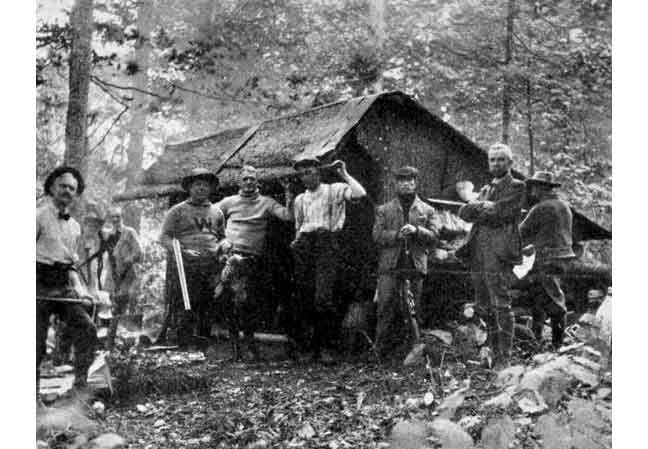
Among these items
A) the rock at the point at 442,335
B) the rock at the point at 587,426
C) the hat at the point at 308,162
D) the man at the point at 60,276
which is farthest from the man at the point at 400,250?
the man at the point at 60,276

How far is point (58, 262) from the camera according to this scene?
419cm

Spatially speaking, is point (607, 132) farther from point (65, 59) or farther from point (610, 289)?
point (65, 59)

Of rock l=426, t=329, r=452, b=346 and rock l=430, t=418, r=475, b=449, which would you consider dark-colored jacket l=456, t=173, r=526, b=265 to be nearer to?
rock l=426, t=329, r=452, b=346

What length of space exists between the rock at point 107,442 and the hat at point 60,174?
1476mm

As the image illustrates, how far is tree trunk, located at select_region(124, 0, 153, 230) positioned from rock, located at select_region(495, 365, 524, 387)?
102 inches

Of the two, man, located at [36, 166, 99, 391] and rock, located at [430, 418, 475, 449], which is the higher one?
man, located at [36, 166, 99, 391]

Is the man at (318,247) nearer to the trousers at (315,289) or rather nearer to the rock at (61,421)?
the trousers at (315,289)

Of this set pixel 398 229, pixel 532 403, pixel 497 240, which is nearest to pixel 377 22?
pixel 398 229

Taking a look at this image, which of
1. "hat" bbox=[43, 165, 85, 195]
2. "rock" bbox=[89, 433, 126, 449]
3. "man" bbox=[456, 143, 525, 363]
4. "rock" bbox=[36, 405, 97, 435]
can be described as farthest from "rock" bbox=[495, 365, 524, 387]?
"hat" bbox=[43, 165, 85, 195]

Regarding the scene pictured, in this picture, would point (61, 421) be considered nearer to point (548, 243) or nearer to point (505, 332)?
point (505, 332)

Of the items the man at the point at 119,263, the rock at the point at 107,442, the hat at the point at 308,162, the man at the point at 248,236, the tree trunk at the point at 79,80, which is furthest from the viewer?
the hat at the point at 308,162

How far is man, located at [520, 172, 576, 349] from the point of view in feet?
16.0

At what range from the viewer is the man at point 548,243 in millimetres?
4879

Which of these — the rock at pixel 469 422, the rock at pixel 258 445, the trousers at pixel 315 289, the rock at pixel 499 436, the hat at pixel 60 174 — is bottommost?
the rock at pixel 258 445
